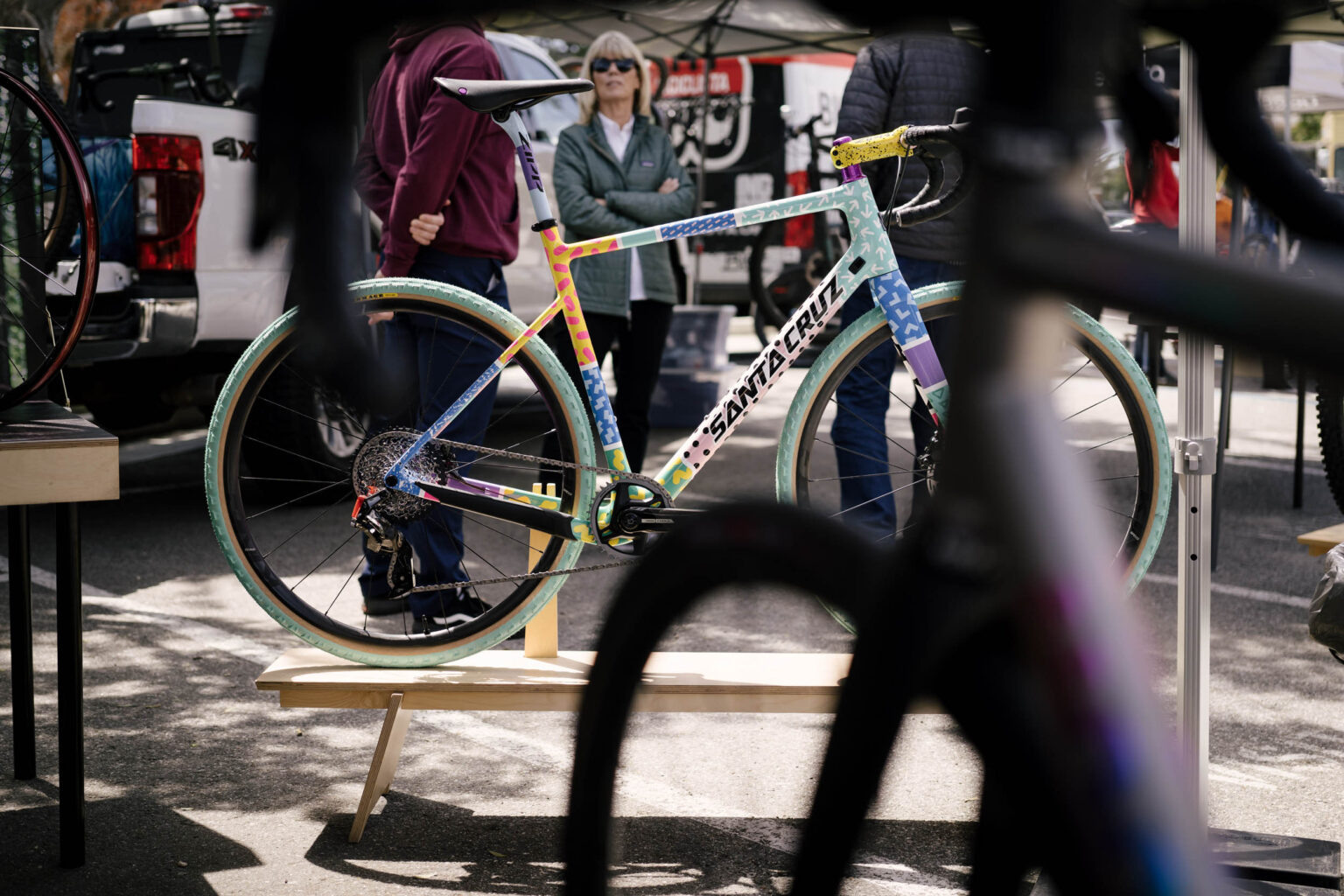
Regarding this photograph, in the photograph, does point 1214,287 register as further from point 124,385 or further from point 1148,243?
point 124,385

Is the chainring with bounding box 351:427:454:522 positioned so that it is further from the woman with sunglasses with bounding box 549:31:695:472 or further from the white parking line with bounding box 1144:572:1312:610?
the white parking line with bounding box 1144:572:1312:610

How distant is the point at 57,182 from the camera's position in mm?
3691

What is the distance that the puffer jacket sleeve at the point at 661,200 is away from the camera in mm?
5215

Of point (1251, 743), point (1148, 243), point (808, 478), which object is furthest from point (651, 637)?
point (1251, 743)

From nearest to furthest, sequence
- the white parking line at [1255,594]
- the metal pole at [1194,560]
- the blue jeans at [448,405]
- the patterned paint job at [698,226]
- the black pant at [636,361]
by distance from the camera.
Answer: the metal pole at [1194,560] < the patterned paint job at [698,226] < the blue jeans at [448,405] < the white parking line at [1255,594] < the black pant at [636,361]

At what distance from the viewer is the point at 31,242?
338 cm

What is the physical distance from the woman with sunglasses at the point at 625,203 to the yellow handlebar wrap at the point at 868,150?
1.98 meters

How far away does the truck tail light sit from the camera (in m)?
5.20

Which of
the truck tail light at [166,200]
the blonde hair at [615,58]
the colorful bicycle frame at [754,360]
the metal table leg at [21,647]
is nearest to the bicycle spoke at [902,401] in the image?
the colorful bicycle frame at [754,360]

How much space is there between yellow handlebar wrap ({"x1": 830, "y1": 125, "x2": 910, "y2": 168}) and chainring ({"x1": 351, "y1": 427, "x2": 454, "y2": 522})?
1145 mm

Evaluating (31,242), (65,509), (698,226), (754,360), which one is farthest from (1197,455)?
(31,242)

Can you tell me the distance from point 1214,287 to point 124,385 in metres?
6.08

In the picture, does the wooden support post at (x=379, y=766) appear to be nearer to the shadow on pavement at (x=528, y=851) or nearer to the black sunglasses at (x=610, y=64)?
the shadow on pavement at (x=528, y=851)

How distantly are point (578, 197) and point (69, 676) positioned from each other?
9.81 ft
